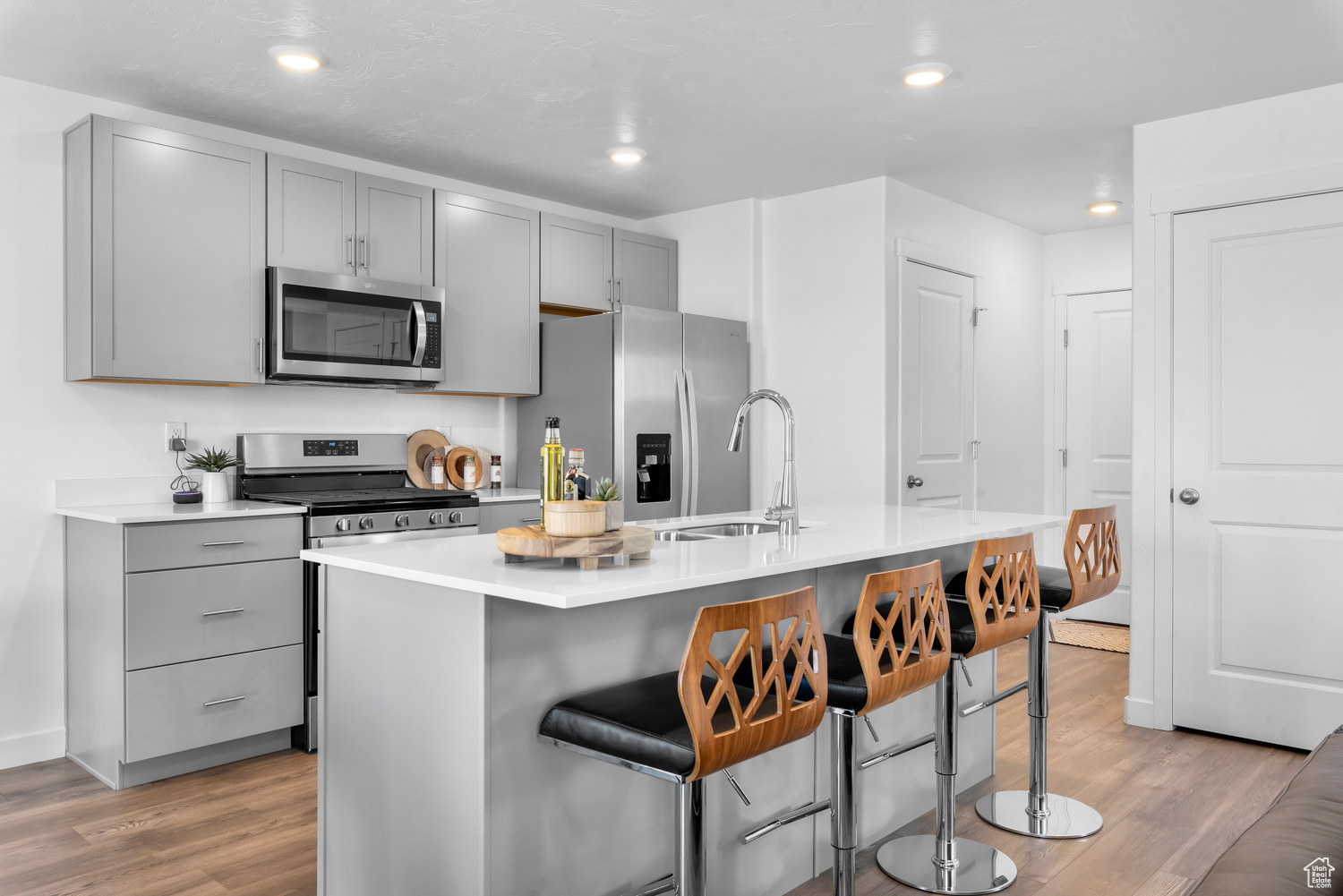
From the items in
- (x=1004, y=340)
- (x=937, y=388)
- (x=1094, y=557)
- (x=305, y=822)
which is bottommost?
(x=305, y=822)

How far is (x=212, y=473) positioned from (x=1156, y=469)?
3.72 meters

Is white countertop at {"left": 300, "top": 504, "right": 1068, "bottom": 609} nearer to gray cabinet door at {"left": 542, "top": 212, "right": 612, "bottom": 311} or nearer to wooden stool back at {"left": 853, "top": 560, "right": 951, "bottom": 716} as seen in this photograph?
wooden stool back at {"left": 853, "top": 560, "right": 951, "bottom": 716}

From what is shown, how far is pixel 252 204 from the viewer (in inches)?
138

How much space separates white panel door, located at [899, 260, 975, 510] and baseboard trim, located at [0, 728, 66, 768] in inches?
145

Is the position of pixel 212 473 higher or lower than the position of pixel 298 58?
lower

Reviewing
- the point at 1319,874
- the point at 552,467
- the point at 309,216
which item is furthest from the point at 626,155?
the point at 1319,874

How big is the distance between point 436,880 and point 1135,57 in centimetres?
317

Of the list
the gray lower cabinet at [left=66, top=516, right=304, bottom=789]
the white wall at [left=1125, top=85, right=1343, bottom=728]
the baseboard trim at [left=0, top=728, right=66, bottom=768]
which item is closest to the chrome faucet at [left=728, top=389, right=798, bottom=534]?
the gray lower cabinet at [left=66, top=516, right=304, bottom=789]

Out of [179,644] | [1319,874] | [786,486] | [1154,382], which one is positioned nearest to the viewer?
[1319,874]

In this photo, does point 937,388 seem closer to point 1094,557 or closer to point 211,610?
point 1094,557

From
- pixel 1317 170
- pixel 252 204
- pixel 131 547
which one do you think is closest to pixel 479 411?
pixel 252 204

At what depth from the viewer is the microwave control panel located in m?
3.98

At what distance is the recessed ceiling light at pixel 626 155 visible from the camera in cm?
401

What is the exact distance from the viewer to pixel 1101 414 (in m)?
5.61
